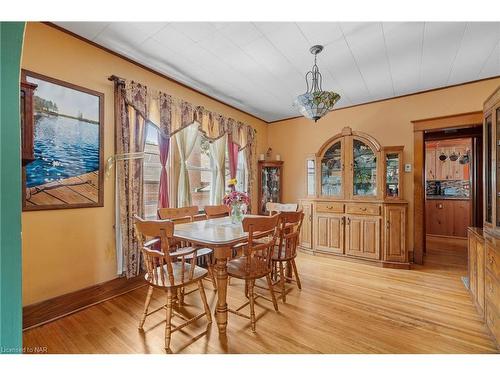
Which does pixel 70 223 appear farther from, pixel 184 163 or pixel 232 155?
pixel 232 155

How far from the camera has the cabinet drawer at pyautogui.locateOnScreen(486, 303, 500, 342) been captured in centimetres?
171

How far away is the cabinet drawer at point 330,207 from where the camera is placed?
3822mm

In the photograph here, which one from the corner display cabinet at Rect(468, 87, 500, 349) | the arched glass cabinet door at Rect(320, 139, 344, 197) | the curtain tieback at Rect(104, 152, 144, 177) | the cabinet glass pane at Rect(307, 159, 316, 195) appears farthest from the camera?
the cabinet glass pane at Rect(307, 159, 316, 195)

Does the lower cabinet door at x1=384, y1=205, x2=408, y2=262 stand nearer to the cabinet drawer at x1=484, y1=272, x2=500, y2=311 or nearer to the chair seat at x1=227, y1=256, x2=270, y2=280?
the cabinet drawer at x1=484, y1=272, x2=500, y2=311

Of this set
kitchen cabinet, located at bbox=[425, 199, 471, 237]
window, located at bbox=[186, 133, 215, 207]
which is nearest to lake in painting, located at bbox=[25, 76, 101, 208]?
window, located at bbox=[186, 133, 215, 207]

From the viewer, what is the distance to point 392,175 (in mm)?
3697

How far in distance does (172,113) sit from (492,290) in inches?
141

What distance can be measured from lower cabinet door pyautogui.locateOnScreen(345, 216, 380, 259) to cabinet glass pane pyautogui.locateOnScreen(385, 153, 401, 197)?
0.53 meters

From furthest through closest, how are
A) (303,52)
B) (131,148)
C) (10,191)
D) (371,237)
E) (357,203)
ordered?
(357,203) < (371,237) < (131,148) < (303,52) < (10,191)

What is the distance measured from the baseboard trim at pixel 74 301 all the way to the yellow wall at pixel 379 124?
3351 mm

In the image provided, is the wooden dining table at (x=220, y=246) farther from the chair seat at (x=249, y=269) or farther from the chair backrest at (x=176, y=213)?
the chair backrest at (x=176, y=213)

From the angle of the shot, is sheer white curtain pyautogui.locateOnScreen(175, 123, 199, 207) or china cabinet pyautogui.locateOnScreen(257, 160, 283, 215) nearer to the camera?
sheer white curtain pyautogui.locateOnScreen(175, 123, 199, 207)

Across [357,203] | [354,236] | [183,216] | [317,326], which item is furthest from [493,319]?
[183,216]

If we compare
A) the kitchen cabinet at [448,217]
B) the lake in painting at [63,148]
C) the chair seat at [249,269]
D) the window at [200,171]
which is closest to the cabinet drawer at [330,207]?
the window at [200,171]
